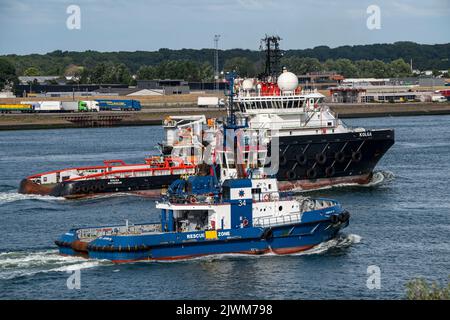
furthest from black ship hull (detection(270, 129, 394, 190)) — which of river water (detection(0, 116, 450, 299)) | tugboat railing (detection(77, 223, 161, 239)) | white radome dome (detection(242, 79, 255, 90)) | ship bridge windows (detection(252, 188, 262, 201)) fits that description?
tugboat railing (detection(77, 223, 161, 239))

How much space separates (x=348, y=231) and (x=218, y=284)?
38.2ft

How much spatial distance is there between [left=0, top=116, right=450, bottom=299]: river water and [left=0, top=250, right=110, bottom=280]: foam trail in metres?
0.04

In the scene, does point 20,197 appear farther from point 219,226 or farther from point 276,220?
point 276,220

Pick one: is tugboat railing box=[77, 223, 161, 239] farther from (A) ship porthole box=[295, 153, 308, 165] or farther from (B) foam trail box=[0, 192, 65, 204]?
(A) ship porthole box=[295, 153, 308, 165]

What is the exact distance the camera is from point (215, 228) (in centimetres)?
4247

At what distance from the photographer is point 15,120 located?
464 feet

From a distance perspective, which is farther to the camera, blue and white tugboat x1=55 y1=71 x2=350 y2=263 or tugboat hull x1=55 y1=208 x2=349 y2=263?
blue and white tugboat x1=55 y1=71 x2=350 y2=263

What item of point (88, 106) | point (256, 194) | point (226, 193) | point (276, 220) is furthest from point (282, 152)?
point (88, 106)

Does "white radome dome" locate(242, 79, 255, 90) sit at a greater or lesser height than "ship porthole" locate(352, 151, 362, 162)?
greater

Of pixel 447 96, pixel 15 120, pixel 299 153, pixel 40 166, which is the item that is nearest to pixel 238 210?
pixel 299 153

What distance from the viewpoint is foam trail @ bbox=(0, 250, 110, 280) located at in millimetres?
39700

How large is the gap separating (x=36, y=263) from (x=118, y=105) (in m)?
117

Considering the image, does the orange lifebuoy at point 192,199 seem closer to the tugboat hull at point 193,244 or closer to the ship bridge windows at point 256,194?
the tugboat hull at point 193,244

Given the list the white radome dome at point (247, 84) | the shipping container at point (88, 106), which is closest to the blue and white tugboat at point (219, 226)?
the white radome dome at point (247, 84)
